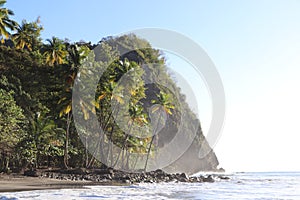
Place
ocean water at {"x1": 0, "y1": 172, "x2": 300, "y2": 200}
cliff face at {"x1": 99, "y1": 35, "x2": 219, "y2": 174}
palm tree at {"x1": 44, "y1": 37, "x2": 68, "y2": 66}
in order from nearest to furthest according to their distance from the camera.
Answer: ocean water at {"x1": 0, "y1": 172, "x2": 300, "y2": 200}, palm tree at {"x1": 44, "y1": 37, "x2": 68, "y2": 66}, cliff face at {"x1": 99, "y1": 35, "x2": 219, "y2": 174}

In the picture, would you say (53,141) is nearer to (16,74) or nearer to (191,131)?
(16,74)

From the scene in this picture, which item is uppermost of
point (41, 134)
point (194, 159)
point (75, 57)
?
point (75, 57)

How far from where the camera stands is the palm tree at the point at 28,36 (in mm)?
40438

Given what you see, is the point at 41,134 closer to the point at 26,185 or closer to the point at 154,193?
the point at 26,185

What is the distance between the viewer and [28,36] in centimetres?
4262

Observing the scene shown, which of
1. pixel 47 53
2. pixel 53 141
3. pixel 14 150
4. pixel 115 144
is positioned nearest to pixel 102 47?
pixel 47 53

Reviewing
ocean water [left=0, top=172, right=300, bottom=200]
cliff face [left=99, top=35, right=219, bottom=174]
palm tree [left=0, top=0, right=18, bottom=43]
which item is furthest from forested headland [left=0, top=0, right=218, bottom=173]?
cliff face [left=99, top=35, right=219, bottom=174]

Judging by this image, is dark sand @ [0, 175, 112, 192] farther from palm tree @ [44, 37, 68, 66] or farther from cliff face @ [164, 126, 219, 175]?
cliff face @ [164, 126, 219, 175]

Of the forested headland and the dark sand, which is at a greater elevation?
the forested headland

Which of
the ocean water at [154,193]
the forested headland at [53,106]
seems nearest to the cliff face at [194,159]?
the forested headland at [53,106]

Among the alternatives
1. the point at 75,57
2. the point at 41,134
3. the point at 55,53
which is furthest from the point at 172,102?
the point at 41,134

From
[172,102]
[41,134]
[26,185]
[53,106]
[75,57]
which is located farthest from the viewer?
[172,102]

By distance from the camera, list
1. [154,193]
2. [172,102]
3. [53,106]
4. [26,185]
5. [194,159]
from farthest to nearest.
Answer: [194,159], [172,102], [53,106], [26,185], [154,193]

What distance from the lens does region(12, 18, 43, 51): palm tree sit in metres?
40.4
